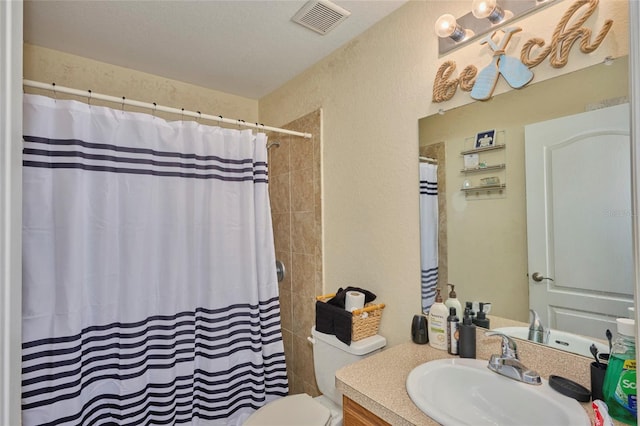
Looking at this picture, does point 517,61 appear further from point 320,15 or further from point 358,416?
point 358,416

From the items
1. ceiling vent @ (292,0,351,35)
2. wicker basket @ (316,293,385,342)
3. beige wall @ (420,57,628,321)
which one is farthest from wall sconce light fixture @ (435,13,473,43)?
wicker basket @ (316,293,385,342)

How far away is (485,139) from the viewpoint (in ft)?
4.23

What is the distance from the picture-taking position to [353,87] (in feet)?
5.99

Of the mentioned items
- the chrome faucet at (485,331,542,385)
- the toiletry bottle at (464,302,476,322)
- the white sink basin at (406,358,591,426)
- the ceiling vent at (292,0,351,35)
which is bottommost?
the white sink basin at (406,358,591,426)

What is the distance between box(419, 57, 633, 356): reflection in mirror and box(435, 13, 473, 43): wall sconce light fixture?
11.1 inches

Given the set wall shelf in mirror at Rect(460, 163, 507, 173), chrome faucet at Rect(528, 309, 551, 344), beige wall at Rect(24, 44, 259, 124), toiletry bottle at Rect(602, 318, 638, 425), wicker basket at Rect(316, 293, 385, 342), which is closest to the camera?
toiletry bottle at Rect(602, 318, 638, 425)

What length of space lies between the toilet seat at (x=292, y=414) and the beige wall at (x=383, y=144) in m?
0.49

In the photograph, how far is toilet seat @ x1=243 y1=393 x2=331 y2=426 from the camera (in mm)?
1500

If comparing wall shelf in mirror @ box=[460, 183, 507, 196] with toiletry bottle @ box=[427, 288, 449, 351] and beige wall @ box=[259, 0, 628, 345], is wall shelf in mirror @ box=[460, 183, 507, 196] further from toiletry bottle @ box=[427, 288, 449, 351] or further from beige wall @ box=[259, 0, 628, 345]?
toiletry bottle @ box=[427, 288, 449, 351]

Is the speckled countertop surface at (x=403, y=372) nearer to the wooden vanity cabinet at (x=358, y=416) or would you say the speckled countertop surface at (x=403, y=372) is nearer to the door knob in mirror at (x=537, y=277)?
the wooden vanity cabinet at (x=358, y=416)

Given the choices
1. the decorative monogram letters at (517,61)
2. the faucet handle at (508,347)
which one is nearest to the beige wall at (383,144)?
the decorative monogram letters at (517,61)

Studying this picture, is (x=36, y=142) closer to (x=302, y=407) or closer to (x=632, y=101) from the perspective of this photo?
(x=302, y=407)

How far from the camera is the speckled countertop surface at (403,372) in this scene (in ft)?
3.13

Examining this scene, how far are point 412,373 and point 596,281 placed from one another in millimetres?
650
